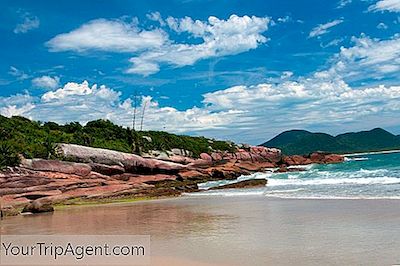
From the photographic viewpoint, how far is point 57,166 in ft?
137

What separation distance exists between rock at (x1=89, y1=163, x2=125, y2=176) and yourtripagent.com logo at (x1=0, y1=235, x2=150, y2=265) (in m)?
30.2

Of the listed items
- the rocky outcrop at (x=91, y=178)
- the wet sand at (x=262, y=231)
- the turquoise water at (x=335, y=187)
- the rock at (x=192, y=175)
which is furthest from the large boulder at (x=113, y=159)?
the wet sand at (x=262, y=231)

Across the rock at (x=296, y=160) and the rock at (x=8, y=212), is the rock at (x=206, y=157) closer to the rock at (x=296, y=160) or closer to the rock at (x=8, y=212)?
the rock at (x=296, y=160)

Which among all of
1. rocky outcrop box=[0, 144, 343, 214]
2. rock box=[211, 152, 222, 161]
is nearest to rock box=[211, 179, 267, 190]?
rocky outcrop box=[0, 144, 343, 214]

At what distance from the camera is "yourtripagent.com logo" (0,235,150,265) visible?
12.2 meters

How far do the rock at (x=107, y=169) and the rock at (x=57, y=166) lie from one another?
2.22m

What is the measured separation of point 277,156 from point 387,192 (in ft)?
264

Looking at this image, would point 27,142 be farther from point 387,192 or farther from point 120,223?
point 387,192

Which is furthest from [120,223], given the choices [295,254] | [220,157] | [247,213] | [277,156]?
[277,156]

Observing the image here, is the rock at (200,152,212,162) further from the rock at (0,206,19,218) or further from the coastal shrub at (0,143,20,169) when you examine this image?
the rock at (0,206,19,218)

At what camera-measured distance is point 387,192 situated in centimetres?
2819

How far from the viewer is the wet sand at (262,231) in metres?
11.7

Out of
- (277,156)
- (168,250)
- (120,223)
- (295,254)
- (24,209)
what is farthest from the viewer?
(277,156)

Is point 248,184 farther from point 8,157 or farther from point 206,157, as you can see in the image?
point 206,157
